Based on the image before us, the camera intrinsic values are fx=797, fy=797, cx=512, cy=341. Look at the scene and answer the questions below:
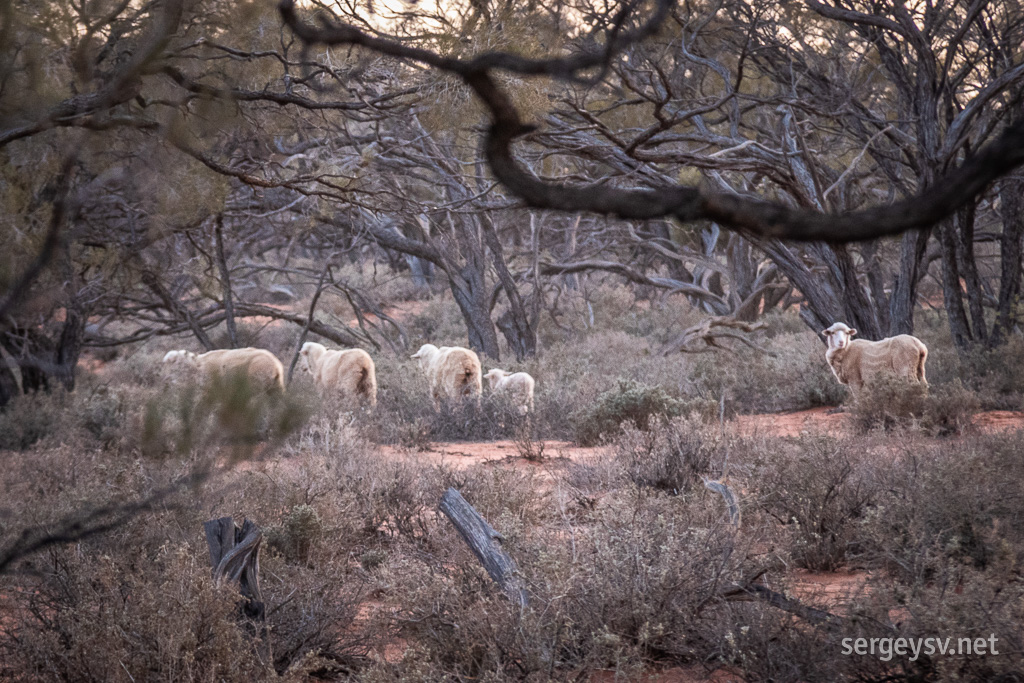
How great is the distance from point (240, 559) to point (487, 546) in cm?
116

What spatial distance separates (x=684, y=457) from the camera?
6078 millimetres

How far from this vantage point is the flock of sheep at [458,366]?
30.4 feet

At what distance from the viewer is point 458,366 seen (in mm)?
11094

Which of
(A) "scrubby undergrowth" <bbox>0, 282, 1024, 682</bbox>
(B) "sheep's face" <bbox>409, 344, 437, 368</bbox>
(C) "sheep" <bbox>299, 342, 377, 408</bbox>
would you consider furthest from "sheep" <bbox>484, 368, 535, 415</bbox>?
(A) "scrubby undergrowth" <bbox>0, 282, 1024, 682</bbox>

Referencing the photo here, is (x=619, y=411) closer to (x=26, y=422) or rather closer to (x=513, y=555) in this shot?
(x=513, y=555)

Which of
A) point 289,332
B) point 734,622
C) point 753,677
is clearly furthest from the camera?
point 289,332

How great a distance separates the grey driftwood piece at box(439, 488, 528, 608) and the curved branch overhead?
7.61 ft

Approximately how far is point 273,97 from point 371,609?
304cm

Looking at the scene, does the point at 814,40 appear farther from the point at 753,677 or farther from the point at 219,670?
the point at 219,670

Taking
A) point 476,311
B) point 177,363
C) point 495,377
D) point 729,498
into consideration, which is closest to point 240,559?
point 729,498

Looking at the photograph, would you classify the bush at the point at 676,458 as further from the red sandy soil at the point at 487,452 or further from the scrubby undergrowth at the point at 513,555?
the red sandy soil at the point at 487,452

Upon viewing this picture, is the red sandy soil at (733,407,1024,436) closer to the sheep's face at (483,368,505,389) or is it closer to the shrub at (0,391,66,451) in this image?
the sheep's face at (483,368,505,389)

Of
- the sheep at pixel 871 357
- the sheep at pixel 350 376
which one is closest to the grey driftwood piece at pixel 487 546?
the sheep at pixel 871 357

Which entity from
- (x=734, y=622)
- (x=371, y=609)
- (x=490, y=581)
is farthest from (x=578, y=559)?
(x=371, y=609)
